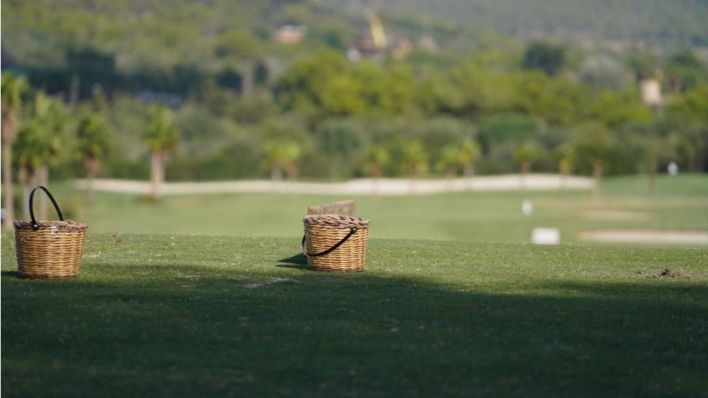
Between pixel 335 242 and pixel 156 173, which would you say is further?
pixel 156 173

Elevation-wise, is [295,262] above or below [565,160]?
below

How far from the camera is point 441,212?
77.6 m

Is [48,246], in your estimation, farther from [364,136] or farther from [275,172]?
[364,136]

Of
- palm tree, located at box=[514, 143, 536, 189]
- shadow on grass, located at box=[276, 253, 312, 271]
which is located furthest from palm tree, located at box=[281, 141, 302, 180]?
shadow on grass, located at box=[276, 253, 312, 271]

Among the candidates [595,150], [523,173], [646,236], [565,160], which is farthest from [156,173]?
[646,236]

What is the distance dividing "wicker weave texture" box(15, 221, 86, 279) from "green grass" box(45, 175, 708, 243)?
36496mm

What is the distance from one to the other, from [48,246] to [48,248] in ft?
0.13

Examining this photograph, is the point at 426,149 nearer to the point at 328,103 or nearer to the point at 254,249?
the point at 328,103

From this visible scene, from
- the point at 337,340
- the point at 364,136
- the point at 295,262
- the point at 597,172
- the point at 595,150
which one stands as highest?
the point at 364,136

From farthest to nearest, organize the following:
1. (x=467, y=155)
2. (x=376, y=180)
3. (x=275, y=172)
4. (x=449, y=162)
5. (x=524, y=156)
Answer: (x=449, y=162)
(x=467, y=155)
(x=524, y=156)
(x=275, y=172)
(x=376, y=180)

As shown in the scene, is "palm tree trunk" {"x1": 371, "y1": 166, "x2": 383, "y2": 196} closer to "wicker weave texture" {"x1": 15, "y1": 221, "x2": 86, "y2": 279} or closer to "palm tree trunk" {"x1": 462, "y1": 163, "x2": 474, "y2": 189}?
"palm tree trunk" {"x1": 462, "y1": 163, "x2": 474, "y2": 189}

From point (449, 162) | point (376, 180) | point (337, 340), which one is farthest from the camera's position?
point (449, 162)

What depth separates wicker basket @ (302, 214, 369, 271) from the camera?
55.8 ft

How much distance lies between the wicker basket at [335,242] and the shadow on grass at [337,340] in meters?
0.71
